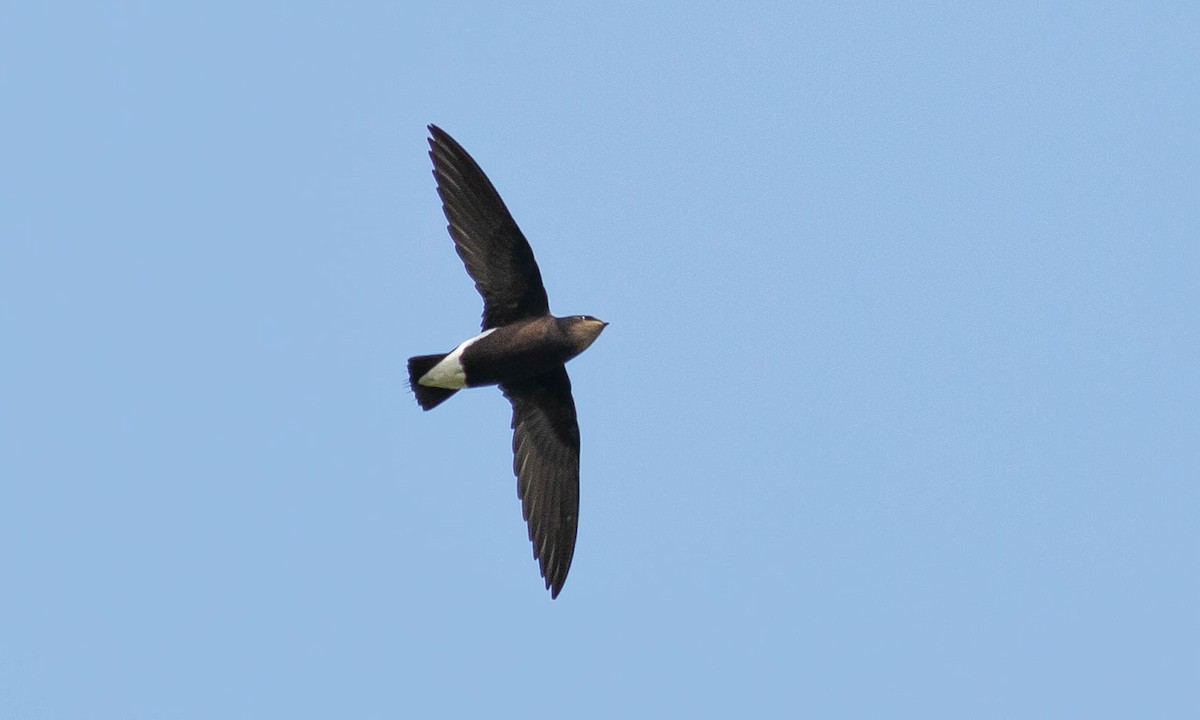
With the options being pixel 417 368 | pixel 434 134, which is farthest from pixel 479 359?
pixel 434 134

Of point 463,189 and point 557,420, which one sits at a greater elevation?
point 463,189

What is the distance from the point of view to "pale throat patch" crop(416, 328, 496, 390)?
1487cm

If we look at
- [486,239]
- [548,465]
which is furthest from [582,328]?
[548,465]

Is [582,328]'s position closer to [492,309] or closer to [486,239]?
[492,309]

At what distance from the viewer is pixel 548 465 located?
15.9 metres

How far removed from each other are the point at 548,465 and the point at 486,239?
2002 mm

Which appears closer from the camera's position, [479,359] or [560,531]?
[479,359]

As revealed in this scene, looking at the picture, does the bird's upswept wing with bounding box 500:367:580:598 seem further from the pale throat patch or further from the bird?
the pale throat patch

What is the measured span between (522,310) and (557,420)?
1105 mm

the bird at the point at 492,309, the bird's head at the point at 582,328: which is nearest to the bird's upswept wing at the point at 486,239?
the bird at the point at 492,309

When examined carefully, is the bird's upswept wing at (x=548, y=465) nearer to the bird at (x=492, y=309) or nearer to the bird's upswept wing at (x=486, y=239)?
the bird at (x=492, y=309)

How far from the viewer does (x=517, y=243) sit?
15.1 meters

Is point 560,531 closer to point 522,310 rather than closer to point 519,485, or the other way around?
point 519,485

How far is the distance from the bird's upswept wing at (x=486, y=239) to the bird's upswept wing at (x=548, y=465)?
0.76 meters
